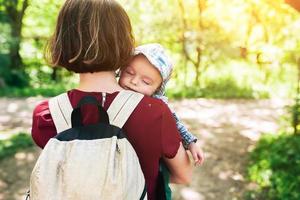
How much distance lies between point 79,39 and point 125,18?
0.16 meters

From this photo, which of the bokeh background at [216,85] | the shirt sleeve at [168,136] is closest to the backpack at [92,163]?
the shirt sleeve at [168,136]

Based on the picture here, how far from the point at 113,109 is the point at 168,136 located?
0.19 metres

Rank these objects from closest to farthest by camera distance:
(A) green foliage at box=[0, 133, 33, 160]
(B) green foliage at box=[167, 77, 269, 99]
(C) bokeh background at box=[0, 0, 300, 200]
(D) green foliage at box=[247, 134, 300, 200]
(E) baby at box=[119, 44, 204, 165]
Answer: (E) baby at box=[119, 44, 204, 165]
(D) green foliage at box=[247, 134, 300, 200]
(C) bokeh background at box=[0, 0, 300, 200]
(A) green foliage at box=[0, 133, 33, 160]
(B) green foliage at box=[167, 77, 269, 99]

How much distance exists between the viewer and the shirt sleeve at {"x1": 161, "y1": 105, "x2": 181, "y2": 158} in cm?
160

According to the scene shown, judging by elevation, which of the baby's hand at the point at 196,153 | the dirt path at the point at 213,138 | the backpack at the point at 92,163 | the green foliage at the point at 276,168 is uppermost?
the backpack at the point at 92,163

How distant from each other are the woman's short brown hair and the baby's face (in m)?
0.19

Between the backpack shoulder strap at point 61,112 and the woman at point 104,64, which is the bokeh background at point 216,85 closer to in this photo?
the woman at point 104,64

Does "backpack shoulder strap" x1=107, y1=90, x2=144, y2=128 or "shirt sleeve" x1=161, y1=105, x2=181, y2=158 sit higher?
"backpack shoulder strap" x1=107, y1=90, x2=144, y2=128

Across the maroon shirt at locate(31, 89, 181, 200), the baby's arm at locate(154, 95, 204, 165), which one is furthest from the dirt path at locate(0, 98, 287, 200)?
the maroon shirt at locate(31, 89, 181, 200)

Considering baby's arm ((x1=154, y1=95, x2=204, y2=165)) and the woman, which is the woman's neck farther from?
baby's arm ((x1=154, y1=95, x2=204, y2=165))

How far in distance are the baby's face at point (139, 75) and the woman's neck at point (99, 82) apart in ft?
0.59

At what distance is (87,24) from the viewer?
1.58m

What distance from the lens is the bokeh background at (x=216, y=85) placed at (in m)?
5.72

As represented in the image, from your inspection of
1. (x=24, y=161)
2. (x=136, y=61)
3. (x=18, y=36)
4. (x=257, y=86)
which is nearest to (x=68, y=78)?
(x=18, y=36)
